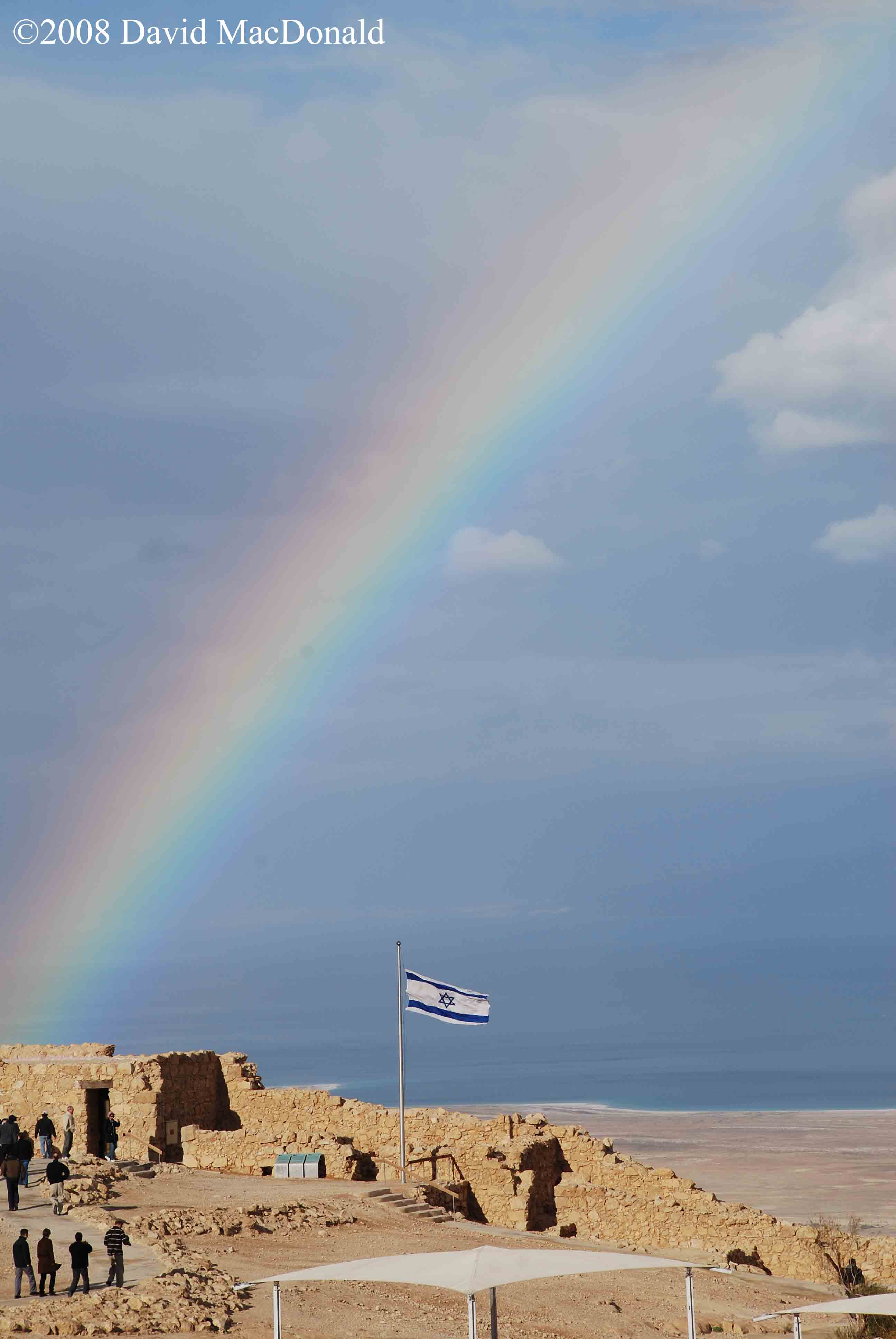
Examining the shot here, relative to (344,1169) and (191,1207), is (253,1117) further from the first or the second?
(191,1207)

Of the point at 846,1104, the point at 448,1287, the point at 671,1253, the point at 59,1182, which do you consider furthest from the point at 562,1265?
the point at 846,1104

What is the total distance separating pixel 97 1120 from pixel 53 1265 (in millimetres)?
13427

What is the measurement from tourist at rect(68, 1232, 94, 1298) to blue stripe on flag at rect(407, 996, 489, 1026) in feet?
48.3

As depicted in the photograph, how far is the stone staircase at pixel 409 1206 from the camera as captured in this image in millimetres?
28688

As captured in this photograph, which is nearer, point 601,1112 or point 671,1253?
point 671,1253

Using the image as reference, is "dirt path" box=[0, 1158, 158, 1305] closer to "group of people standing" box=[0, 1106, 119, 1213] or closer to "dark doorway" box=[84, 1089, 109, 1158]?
"group of people standing" box=[0, 1106, 119, 1213]

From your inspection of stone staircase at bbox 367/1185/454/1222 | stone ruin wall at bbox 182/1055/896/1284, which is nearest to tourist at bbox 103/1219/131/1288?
stone staircase at bbox 367/1185/454/1222

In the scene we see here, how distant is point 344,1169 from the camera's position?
31.5 meters

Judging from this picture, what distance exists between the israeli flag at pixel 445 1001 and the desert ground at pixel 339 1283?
5.51 metres

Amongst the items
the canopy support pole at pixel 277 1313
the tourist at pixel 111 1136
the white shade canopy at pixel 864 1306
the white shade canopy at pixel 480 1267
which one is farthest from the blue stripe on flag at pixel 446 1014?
the white shade canopy at pixel 864 1306

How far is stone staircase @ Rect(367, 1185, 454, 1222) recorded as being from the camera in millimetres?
28688

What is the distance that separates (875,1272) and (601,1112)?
192ft

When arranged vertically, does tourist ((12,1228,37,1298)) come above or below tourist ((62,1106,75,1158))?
below

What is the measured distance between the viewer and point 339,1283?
23.0 m
